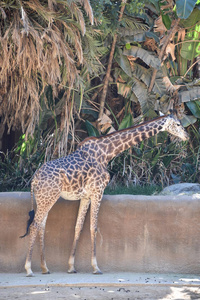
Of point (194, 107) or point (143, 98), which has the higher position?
point (143, 98)

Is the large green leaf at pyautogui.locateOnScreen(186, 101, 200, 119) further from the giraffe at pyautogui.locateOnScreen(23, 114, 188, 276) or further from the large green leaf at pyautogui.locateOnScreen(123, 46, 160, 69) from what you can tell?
the giraffe at pyautogui.locateOnScreen(23, 114, 188, 276)

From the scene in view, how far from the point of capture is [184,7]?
1124cm

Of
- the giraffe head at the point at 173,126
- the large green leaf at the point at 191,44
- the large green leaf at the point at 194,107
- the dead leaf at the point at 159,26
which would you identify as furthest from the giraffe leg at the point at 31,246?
the large green leaf at the point at 191,44

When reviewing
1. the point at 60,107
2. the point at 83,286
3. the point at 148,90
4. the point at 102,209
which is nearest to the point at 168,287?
the point at 83,286

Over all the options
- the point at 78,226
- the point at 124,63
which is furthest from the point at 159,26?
the point at 78,226

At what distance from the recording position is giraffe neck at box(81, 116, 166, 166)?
8766 millimetres

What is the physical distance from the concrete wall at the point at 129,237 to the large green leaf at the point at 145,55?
4847 mm

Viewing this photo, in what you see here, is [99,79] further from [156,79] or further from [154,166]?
[154,166]

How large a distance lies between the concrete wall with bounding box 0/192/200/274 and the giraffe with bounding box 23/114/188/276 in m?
0.31

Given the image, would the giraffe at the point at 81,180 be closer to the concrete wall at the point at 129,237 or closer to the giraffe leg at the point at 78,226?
the giraffe leg at the point at 78,226

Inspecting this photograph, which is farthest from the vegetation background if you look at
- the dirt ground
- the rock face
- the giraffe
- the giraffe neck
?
the dirt ground

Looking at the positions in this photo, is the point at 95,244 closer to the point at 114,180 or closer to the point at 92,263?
the point at 92,263

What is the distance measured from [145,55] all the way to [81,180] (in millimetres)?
5311

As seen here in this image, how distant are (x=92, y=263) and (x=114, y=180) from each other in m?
3.58
